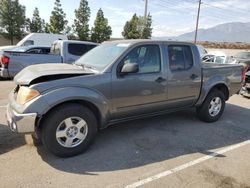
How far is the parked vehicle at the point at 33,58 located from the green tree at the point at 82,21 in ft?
85.8

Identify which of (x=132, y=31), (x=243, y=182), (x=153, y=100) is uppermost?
(x=132, y=31)

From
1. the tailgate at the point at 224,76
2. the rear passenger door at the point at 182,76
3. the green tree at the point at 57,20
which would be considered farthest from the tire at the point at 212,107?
the green tree at the point at 57,20

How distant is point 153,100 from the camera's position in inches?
184

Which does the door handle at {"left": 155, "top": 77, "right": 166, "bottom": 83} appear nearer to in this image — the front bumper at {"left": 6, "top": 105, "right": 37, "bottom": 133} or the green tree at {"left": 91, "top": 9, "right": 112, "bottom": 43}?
the front bumper at {"left": 6, "top": 105, "right": 37, "bottom": 133}

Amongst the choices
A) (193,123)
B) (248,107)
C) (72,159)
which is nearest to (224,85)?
(193,123)

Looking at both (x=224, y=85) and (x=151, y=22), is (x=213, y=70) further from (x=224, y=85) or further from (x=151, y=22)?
(x=151, y=22)

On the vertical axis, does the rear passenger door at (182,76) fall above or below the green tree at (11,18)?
below

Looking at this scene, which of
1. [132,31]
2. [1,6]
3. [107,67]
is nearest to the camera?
[107,67]

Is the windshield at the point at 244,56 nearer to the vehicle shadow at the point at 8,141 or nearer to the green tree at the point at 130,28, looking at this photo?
the vehicle shadow at the point at 8,141

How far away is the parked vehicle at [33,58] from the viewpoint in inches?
370

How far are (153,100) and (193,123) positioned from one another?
159 centimetres

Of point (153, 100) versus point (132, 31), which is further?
point (132, 31)

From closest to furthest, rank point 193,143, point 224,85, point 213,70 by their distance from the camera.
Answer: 1. point 193,143
2. point 213,70
3. point 224,85

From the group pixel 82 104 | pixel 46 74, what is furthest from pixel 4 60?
pixel 82 104
